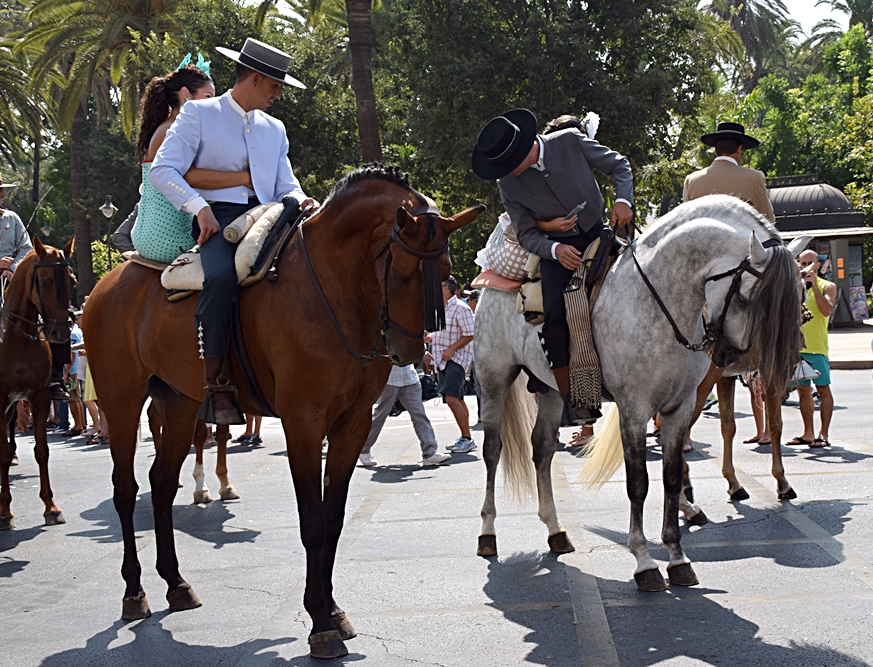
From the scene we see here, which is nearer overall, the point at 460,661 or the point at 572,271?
the point at 460,661

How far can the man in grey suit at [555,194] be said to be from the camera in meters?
6.29

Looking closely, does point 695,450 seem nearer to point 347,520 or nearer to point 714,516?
point 714,516

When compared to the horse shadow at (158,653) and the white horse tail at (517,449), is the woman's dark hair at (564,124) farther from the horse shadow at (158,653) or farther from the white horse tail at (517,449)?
the horse shadow at (158,653)

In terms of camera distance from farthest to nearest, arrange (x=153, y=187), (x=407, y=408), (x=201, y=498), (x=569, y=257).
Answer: (x=407, y=408) → (x=201, y=498) → (x=569, y=257) → (x=153, y=187)

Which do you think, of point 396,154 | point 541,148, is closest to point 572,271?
point 541,148

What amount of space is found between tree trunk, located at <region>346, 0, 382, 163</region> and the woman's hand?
15139 mm

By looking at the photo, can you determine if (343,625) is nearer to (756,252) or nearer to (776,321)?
(776,321)

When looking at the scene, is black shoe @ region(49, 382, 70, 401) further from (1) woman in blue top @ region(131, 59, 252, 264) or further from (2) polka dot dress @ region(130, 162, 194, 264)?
(2) polka dot dress @ region(130, 162, 194, 264)

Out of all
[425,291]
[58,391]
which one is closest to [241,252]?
[425,291]

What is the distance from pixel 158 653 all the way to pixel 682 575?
289cm

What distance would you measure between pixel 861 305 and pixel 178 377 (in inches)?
1246

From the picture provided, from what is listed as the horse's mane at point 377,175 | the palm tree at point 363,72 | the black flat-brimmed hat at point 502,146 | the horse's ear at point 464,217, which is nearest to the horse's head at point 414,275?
the horse's ear at point 464,217

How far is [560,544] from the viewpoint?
6.67 metres

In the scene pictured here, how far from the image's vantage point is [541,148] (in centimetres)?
658
